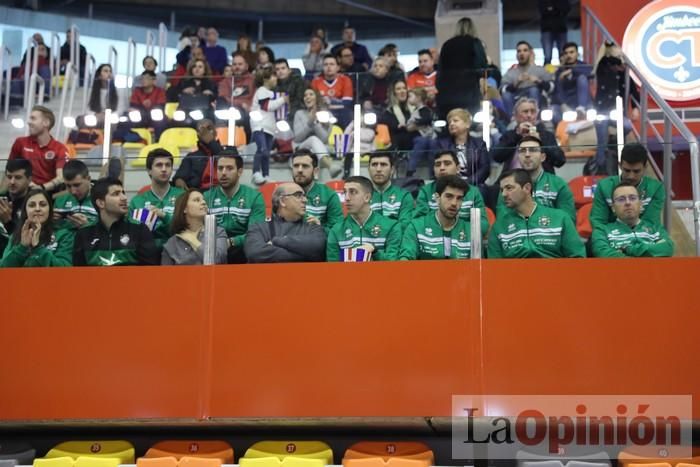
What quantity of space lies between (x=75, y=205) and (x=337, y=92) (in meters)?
3.21

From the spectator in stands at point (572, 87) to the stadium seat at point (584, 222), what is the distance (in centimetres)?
203

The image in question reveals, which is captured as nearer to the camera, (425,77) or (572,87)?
(572,87)

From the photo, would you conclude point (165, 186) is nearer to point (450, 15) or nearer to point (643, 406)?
point (643, 406)

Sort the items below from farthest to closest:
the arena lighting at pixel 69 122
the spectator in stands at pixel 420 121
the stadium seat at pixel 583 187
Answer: the arena lighting at pixel 69 122, the spectator in stands at pixel 420 121, the stadium seat at pixel 583 187

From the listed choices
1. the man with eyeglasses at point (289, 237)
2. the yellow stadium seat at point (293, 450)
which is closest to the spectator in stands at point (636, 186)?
the man with eyeglasses at point (289, 237)

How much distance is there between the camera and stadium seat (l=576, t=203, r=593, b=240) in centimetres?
572

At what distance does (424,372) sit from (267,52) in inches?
252

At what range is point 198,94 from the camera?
8695 millimetres

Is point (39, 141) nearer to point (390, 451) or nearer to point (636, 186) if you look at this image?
point (390, 451)

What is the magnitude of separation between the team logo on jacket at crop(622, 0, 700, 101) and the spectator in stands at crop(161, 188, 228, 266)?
674 centimetres

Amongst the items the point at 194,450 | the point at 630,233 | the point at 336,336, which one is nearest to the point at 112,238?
the point at 194,450

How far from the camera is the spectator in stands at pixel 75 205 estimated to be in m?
5.91

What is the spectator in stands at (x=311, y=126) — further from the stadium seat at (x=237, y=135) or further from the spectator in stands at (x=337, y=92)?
the stadium seat at (x=237, y=135)

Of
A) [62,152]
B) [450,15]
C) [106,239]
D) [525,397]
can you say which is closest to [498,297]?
[525,397]
